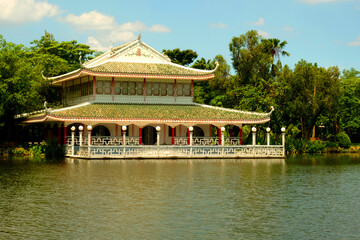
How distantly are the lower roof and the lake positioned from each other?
34.5 feet

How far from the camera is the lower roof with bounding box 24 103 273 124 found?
128 ft

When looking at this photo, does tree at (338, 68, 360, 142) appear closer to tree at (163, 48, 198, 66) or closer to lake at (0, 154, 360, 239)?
tree at (163, 48, 198, 66)

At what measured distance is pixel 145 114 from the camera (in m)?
40.6

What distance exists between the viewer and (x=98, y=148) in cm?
3706

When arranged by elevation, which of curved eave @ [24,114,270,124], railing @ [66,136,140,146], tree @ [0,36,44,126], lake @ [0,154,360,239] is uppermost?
tree @ [0,36,44,126]

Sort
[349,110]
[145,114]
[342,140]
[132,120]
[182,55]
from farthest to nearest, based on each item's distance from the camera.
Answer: [182,55] → [349,110] → [342,140] → [145,114] → [132,120]

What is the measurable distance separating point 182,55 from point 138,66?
23320 millimetres

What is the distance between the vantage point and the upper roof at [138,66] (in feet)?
139

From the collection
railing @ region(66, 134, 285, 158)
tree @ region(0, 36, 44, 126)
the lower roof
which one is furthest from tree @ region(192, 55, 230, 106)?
tree @ region(0, 36, 44, 126)

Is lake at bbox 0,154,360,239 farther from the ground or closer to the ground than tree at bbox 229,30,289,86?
closer to the ground

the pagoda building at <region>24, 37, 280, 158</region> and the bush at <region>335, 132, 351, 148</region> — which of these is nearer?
the pagoda building at <region>24, 37, 280, 158</region>

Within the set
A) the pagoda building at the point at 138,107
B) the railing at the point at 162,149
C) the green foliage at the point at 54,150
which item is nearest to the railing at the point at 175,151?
the railing at the point at 162,149

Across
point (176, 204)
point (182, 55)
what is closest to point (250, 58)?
point (182, 55)

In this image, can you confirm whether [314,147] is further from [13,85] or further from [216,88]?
[13,85]
